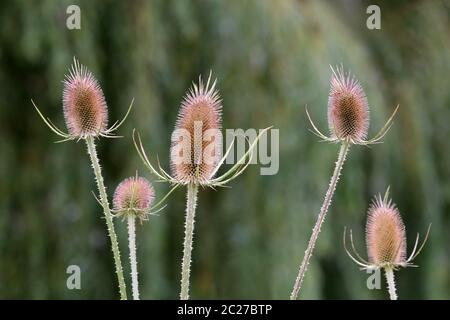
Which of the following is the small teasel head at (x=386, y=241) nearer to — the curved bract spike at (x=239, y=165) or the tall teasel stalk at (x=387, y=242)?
the tall teasel stalk at (x=387, y=242)

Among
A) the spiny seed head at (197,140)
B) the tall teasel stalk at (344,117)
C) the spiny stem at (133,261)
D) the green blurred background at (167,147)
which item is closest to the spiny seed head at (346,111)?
the tall teasel stalk at (344,117)

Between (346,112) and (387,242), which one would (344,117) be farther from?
(387,242)

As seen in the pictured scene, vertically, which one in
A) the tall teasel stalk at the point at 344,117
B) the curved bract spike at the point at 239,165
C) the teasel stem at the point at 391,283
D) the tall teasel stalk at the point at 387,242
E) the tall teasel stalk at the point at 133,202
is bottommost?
the teasel stem at the point at 391,283

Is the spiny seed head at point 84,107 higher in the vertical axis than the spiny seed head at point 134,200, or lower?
higher

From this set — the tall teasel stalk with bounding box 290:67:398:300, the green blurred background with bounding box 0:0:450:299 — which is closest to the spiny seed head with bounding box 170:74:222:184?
the tall teasel stalk with bounding box 290:67:398:300
